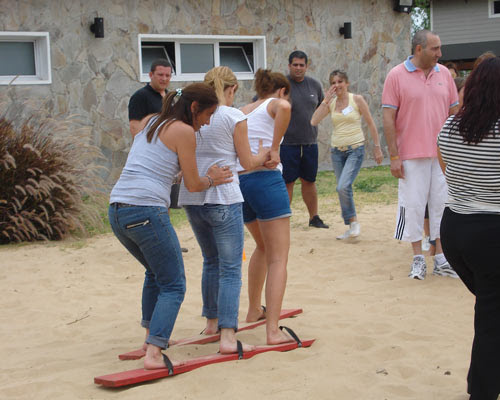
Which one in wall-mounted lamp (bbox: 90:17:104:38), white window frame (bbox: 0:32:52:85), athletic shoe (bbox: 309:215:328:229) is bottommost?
athletic shoe (bbox: 309:215:328:229)

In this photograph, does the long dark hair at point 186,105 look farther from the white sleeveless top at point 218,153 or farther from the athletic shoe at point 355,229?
the athletic shoe at point 355,229

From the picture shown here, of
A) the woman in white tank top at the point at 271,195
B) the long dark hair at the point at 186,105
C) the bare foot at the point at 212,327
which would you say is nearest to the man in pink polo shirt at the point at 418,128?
the woman in white tank top at the point at 271,195

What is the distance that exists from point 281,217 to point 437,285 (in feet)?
7.09

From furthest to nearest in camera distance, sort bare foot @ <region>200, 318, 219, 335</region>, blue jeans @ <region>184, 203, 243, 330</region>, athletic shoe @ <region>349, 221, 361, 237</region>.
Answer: athletic shoe @ <region>349, 221, 361, 237</region>
bare foot @ <region>200, 318, 219, 335</region>
blue jeans @ <region>184, 203, 243, 330</region>

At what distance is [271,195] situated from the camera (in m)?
4.53

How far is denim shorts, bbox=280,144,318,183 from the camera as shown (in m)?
8.54

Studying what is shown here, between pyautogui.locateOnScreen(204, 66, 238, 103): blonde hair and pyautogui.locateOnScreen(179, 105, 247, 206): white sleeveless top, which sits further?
pyautogui.locateOnScreen(204, 66, 238, 103): blonde hair

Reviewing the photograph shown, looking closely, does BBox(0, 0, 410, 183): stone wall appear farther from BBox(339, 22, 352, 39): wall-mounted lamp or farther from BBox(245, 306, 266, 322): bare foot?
BBox(245, 306, 266, 322): bare foot

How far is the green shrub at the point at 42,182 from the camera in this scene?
27.2 ft

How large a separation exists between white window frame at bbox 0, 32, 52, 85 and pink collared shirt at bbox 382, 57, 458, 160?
6.65 metres

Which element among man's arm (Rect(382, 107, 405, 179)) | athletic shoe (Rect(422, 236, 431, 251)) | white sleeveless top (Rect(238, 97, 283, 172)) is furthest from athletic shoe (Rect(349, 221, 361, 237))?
white sleeveless top (Rect(238, 97, 283, 172))

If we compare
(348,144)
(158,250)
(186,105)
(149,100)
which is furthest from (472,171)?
(348,144)

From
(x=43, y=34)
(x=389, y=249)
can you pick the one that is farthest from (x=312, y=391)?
(x=43, y=34)

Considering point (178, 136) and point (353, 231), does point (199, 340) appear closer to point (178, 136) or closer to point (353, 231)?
point (178, 136)
